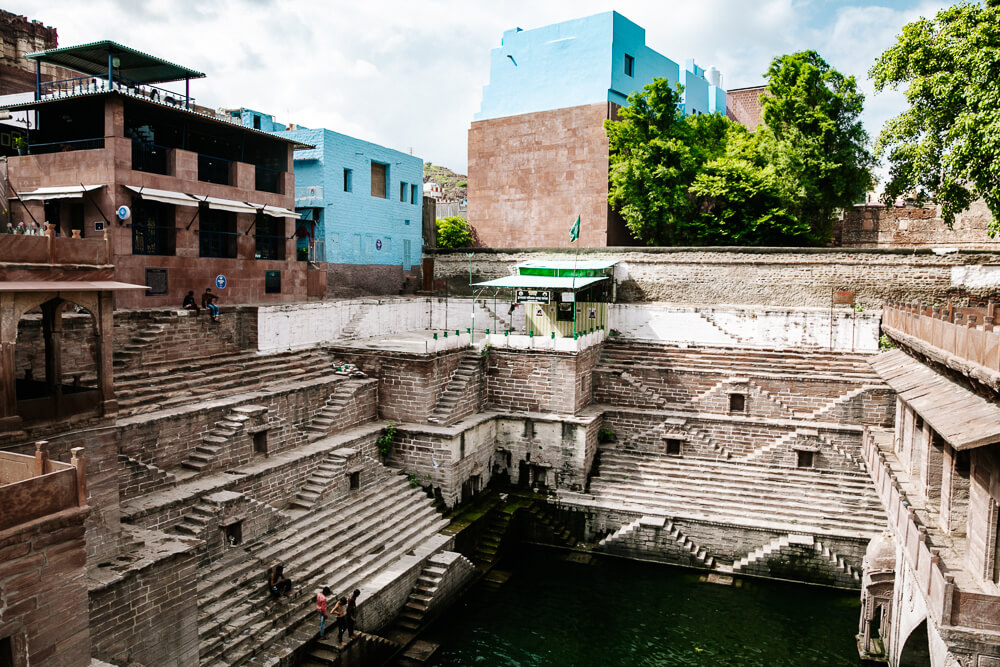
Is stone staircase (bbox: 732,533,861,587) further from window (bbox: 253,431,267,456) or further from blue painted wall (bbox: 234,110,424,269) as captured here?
blue painted wall (bbox: 234,110,424,269)

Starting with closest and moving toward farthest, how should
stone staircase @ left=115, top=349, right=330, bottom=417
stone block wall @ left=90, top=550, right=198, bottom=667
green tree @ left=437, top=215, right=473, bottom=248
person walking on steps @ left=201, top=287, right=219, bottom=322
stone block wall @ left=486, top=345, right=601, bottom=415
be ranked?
stone block wall @ left=90, top=550, right=198, bottom=667 < stone staircase @ left=115, top=349, right=330, bottom=417 < person walking on steps @ left=201, top=287, right=219, bottom=322 < stone block wall @ left=486, top=345, right=601, bottom=415 < green tree @ left=437, top=215, right=473, bottom=248

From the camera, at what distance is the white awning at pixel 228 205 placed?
20406 mm

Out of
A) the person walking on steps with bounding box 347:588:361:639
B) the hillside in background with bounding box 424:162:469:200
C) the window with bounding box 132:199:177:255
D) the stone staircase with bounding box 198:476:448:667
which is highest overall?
the hillside in background with bounding box 424:162:469:200

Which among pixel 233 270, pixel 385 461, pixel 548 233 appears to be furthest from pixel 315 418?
pixel 548 233

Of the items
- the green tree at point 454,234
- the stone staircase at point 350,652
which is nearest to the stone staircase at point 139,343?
the stone staircase at point 350,652

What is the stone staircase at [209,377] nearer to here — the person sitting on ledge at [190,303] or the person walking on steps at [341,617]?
the person sitting on ledge at [190,303]

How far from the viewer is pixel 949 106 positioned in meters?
15.5

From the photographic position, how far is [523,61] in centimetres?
3272

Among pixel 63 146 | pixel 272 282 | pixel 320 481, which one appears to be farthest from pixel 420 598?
pixel 63 146

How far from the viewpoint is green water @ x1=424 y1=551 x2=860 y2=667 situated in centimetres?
1531

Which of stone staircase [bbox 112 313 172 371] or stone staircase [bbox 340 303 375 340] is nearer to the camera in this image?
stone staircase [bbox 112 313 172 371]

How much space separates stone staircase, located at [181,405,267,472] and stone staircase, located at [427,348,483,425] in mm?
5662

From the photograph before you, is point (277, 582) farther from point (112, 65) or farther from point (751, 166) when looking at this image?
point (751, 166)

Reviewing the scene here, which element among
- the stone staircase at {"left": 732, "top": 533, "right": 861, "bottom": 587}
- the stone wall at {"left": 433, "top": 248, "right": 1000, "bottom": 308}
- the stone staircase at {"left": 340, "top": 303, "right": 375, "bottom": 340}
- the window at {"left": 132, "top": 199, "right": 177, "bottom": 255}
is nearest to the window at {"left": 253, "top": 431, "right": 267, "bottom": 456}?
the window at {"left": 132, "top": 199, "right": 177, "bottom": 255}
